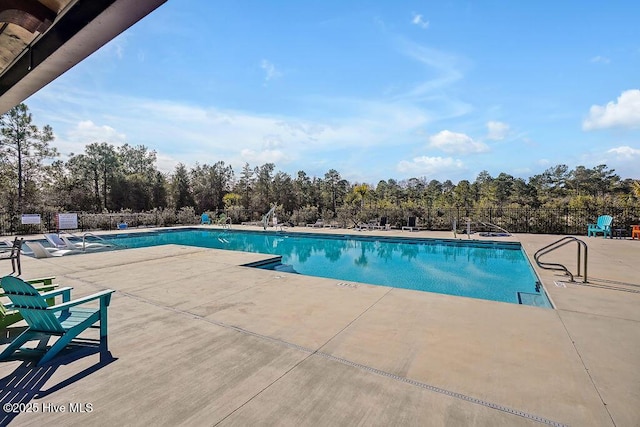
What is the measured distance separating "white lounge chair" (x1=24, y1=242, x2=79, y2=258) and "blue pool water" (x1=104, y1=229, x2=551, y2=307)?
417cm

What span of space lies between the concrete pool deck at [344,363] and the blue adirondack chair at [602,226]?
8.12 meters

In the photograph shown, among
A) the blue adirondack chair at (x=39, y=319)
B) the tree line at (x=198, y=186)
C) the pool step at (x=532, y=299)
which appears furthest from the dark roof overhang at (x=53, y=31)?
the tree line at (x=198, y=186)

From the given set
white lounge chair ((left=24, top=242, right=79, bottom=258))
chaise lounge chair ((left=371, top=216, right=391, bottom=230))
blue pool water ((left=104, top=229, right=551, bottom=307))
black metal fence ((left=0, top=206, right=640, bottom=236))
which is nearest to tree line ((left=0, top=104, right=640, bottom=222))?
black metal fence ((left=0, top=206, right=640, bottom=236))

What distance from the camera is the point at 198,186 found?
2502cm

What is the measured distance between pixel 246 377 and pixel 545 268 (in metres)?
5.98

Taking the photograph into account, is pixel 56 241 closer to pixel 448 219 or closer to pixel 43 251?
pixel 43 251

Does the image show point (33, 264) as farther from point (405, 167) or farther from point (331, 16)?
point (405, 167)

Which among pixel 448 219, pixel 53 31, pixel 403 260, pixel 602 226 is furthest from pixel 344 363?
pixel 448 219

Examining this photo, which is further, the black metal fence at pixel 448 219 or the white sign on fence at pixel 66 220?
the black metal fence at pixel 448 219

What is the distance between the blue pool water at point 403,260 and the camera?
20.6ft

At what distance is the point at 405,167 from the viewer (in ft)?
114

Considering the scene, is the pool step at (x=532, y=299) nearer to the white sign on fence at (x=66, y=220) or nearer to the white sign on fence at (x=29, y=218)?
the white sign on fence at (x=66, y=220)

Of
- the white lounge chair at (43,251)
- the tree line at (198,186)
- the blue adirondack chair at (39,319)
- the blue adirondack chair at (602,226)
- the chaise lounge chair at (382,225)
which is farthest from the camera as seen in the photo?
the tree line at (198,186)

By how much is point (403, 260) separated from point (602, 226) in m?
7.39
